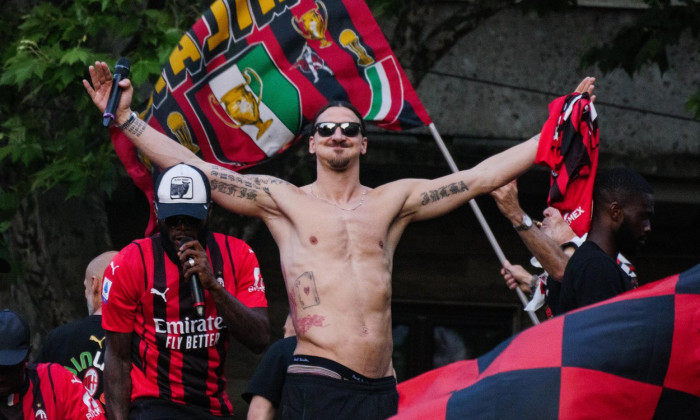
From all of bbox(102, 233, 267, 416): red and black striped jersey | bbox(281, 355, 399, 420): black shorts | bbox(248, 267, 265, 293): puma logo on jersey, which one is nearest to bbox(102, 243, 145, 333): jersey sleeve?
bbox(102, 233, 267, 416): red and black striped jersey

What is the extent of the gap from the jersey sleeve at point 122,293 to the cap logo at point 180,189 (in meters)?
0.38

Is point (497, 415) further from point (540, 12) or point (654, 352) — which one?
point (540, 12)

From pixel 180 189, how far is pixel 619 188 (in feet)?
6.48

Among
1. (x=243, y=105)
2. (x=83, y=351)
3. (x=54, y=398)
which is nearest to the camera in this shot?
(x=54, y=398)

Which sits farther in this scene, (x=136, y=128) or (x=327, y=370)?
(x=136, y=128)

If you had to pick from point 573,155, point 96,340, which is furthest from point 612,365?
point 96,340

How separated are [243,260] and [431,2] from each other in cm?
408

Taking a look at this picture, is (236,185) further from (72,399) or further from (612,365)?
(612,365)

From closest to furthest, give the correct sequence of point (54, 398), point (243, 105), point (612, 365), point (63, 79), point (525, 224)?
point (612, 365), point (54, 398), point (525, 224), point (243, 105), point (63, 79)

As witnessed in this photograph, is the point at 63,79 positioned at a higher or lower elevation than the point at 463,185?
higher

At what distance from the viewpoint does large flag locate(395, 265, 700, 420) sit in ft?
16.4

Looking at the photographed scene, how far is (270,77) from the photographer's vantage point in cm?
821

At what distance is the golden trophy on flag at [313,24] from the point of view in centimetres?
823

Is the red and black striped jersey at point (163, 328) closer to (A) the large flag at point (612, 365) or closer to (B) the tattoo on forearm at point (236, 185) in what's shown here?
(B) the tattoo on forearm at point (236, 185)
